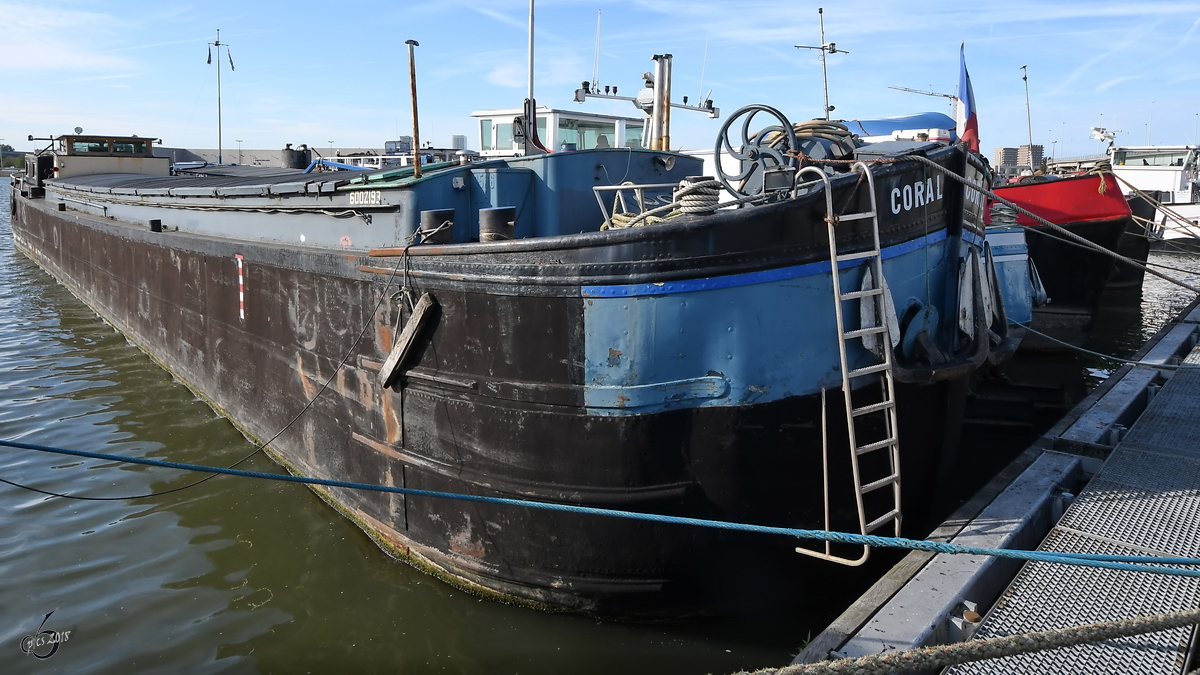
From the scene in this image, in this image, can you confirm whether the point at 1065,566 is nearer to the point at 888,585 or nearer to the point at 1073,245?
the point at 888,585

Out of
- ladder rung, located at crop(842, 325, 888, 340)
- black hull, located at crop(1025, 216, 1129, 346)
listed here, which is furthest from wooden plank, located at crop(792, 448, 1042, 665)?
black hull, located at crop(1025, 216, 1129, 346)

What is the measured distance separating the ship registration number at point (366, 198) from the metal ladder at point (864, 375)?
10.1 feet

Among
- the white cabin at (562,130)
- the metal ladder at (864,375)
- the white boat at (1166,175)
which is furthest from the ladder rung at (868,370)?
the white boat at (1166,175)

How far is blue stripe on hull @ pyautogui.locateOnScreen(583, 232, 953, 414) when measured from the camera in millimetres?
4402

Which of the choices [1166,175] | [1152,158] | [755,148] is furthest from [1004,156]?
[755,148]

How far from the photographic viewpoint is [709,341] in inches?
175

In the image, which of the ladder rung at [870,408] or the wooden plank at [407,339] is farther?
the wooden plank at [407,339]

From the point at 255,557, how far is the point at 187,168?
15.1 meters

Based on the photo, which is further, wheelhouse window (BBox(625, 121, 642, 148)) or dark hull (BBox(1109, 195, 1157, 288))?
dark hull (BBox(1109, 195, 1157, 288))

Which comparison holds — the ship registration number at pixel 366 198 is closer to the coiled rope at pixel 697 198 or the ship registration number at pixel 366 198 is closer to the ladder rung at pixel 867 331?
the coiled rope at pixel 697 198

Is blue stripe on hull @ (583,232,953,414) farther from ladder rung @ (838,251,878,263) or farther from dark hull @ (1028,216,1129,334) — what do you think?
dark hull @ (1028,216,1129,334)

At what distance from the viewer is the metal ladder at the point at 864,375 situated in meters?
4.47

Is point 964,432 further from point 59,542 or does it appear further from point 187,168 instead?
point 187,168

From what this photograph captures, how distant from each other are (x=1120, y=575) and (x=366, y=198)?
538 centimetres
